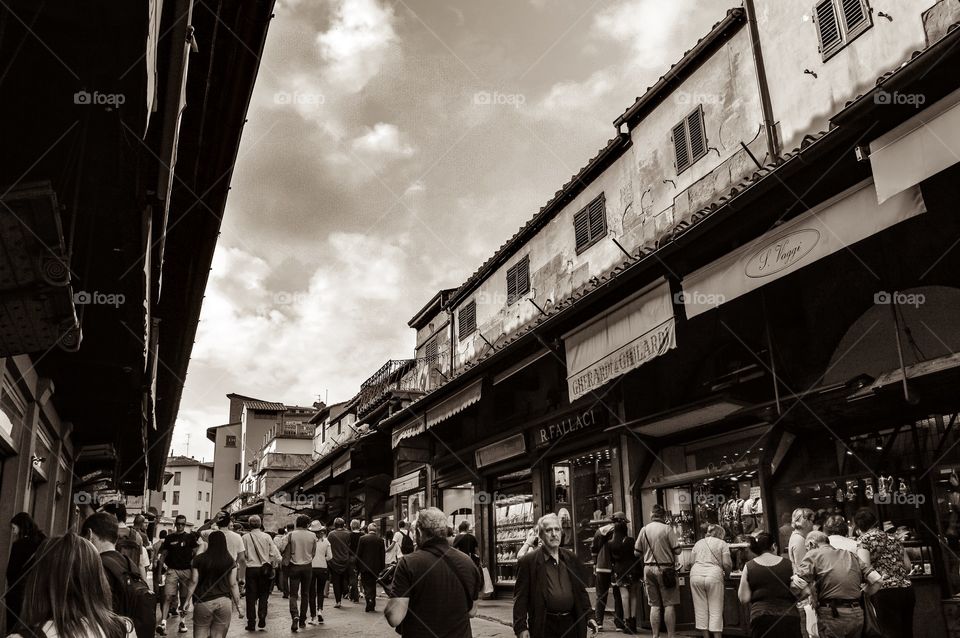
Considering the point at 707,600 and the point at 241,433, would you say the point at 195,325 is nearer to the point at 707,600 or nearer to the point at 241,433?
the point at 707,600

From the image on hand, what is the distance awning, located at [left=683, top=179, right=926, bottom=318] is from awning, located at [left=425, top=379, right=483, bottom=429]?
6104mm

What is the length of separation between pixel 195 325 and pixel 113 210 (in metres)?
5.26

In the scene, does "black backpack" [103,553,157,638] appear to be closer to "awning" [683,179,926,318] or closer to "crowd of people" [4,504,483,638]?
"crowd of people" [4,504,483,638]

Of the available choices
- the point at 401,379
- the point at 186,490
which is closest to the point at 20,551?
the point at 401,379

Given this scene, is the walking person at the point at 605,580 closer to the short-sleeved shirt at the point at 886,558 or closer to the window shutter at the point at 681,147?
the short-sleeved shirt at the point at 886,558

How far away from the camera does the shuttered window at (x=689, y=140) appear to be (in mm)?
13383

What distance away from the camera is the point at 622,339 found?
10.1m

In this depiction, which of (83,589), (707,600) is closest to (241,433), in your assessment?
(707,600)

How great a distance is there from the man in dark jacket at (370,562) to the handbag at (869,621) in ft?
33.5

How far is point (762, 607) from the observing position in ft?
22.5

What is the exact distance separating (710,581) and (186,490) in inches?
3617

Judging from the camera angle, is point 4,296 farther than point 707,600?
No

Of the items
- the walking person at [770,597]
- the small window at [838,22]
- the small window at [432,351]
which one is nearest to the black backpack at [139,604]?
the walking person at [770,597]

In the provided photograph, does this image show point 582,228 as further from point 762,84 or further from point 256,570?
point 256,570
